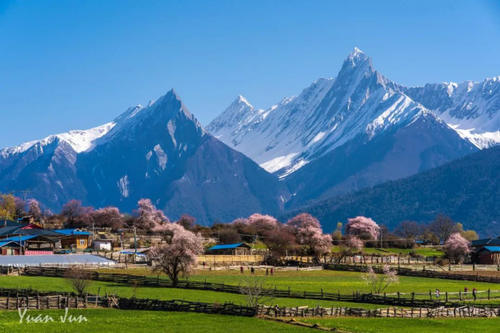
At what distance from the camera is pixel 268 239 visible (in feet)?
535

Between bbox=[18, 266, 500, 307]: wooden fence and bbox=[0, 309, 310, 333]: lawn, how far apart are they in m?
14.8

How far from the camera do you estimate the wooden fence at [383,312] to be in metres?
65.0

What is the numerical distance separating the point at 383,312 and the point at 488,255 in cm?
9611

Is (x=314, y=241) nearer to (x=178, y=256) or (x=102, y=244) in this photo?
(x=102, y=244)

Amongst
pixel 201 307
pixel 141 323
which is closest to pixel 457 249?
pixel 201 307

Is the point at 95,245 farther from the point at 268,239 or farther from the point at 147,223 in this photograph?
the point at 147,223

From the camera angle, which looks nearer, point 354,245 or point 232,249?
point 232,249

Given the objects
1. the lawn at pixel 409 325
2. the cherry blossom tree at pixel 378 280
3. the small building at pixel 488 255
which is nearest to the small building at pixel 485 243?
the small building at pixel 488 255

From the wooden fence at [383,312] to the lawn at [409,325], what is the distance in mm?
1594

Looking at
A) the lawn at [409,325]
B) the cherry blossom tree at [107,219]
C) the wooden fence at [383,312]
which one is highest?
the cherry blossom tree at [107,219]

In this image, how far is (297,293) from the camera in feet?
267

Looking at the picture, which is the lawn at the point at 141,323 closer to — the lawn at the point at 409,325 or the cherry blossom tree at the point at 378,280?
the lawn at the point at 409,325

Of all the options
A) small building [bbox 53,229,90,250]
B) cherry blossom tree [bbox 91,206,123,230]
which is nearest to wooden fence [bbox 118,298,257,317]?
small building [bbox 53,229,90,250]

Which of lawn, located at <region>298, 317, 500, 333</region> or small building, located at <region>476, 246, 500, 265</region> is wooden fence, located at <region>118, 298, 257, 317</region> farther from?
small building, located at <region>476, 246, 500, 265</region>
